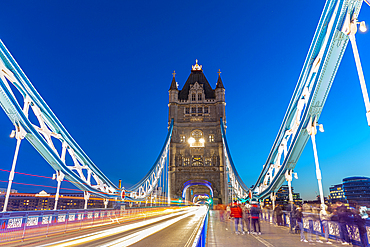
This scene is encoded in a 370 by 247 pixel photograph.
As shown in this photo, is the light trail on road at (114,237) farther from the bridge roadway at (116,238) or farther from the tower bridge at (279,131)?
the tower bridge at (279,131)

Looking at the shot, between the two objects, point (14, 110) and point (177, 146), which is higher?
point (177, 146)

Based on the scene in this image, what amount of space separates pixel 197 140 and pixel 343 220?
43.8m

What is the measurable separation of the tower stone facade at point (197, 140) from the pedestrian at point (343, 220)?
3928 centimetres

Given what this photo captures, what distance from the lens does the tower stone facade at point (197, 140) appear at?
4778 centimetres

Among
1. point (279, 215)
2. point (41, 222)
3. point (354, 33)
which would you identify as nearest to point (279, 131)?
point (279, 215)

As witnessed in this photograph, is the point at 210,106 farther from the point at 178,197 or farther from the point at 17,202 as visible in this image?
the point at 17,202

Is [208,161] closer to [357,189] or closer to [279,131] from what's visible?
[279,131]

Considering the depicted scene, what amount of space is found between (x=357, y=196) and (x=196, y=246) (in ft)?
496

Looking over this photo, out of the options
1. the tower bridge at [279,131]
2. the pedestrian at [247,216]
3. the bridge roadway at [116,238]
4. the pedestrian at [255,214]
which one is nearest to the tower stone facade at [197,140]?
the tower bridge at [279,131]

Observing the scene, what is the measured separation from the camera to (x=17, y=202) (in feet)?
230

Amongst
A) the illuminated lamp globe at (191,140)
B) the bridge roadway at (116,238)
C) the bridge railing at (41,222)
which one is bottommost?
the bridge roadway at (116,238)

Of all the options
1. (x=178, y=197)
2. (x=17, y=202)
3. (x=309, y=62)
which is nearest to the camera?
(x=309, y=62)

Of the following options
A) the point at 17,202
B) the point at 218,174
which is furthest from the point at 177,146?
the point at 17,202

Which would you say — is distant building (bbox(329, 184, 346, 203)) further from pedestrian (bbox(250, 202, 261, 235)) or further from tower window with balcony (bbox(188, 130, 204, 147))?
pedestrian (bbox(250, 202, 261, 235))
